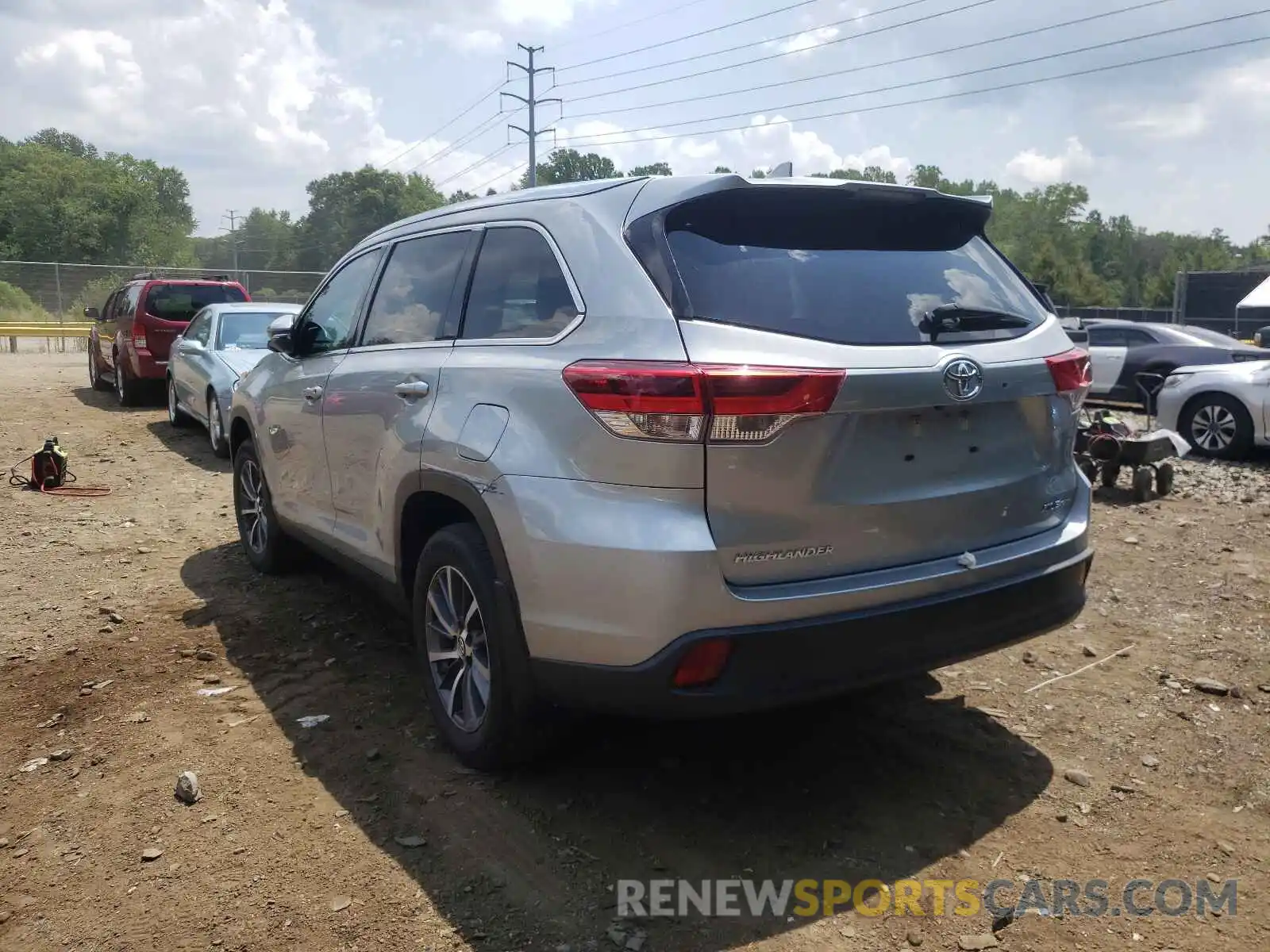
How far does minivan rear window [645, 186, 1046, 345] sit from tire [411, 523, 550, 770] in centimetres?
109

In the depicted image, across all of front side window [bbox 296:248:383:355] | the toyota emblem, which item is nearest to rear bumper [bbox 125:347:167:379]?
front side window [bbox 296:248:383:355]

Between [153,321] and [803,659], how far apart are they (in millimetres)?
13117

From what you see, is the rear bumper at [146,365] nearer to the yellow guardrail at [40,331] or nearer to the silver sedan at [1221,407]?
Result: the silver sedan at [1221,407]

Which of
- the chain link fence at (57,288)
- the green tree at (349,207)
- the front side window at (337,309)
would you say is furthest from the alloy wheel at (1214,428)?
the green tree at (349,207)

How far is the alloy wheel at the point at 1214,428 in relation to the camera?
1041 centimetres

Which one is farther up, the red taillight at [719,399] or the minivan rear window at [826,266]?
the minivan rear window at [826,266]

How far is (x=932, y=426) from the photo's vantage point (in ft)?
9.81

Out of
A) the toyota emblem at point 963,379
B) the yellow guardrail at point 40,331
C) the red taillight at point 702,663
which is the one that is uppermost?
the toyota emblem at point 963,379

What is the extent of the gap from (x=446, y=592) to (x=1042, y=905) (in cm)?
208

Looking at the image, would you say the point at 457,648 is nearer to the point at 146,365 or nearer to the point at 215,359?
the point at 215,359

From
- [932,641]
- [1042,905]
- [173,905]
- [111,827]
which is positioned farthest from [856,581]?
[111,827]

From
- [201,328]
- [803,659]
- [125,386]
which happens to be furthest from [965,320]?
[125,386]

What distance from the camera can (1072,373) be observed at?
3.42m

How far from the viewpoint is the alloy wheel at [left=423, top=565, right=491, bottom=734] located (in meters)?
3.44
